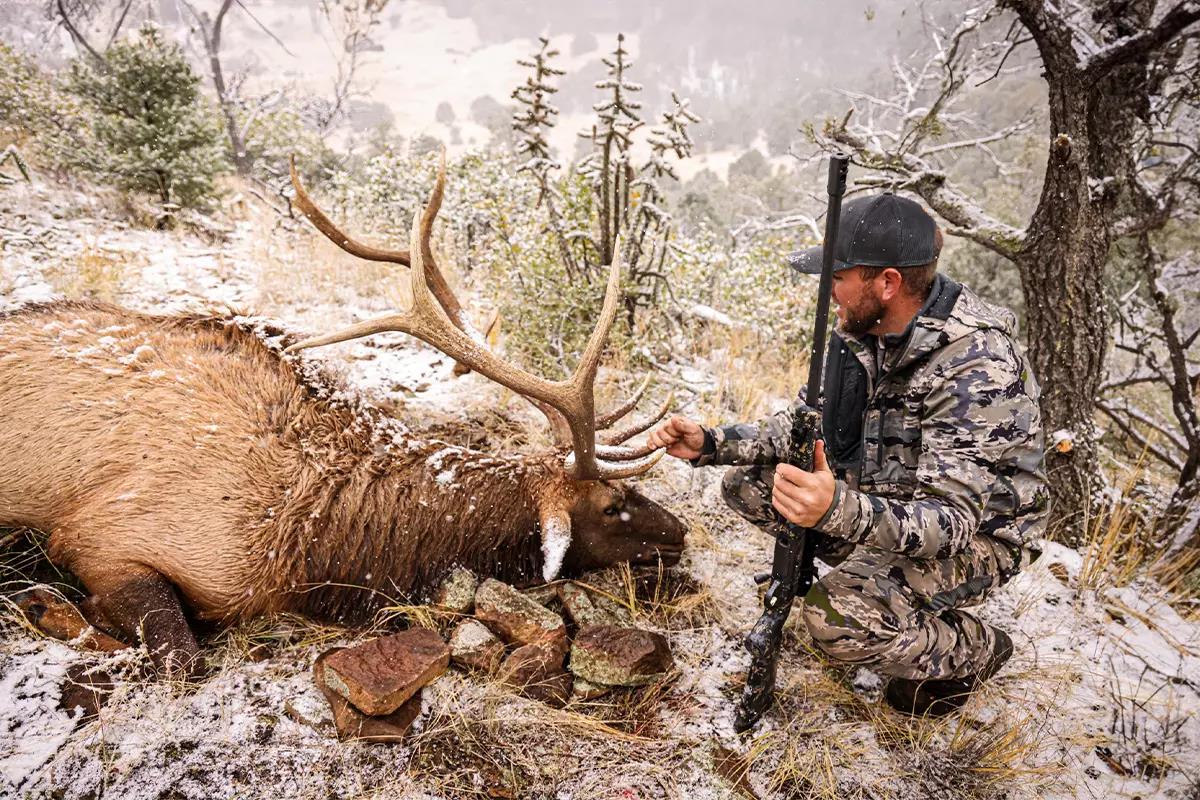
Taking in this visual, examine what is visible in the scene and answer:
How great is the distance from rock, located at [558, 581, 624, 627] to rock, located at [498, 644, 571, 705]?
0.24 meters

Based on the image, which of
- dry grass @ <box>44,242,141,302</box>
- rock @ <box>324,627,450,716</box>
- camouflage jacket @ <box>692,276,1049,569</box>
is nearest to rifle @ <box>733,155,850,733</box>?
camouflage jacket @ <box>692,276,1049,569</box>

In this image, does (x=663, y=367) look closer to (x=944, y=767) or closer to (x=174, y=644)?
(x=944, y=767)

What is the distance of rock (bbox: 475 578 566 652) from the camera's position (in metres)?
2.25

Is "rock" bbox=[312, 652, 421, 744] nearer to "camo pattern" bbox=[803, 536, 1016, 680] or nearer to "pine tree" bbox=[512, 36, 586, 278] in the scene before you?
"camo pattern" bbox=[803, 536, 1016, 680]

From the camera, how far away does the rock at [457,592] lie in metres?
2.39

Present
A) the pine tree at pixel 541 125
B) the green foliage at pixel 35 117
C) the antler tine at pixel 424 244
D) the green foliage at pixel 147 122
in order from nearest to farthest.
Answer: the antler tine at pixel 424 244 < the pine tree at pixel 541 125 < the green foliage at pixel 147 122 < the green foliage at pixel 35 117

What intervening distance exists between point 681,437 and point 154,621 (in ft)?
6.96

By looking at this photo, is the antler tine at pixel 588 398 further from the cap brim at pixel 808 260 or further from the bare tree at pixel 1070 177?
the bare tree at pixel 1070 177

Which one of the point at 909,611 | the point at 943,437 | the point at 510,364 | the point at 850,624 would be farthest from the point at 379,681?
the point at 943,437

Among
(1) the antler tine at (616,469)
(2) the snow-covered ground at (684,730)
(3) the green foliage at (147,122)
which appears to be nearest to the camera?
(2) the snow-covered ground at (684,730)

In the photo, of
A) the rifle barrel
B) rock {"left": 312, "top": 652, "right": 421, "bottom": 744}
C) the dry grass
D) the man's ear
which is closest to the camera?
the rifle barrel

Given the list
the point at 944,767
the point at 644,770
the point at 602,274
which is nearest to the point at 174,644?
the point at 644,770

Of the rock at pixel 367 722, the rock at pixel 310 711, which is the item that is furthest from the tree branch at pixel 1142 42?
the rock at pixel 310 711

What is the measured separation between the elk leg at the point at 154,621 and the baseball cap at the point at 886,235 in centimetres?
269
